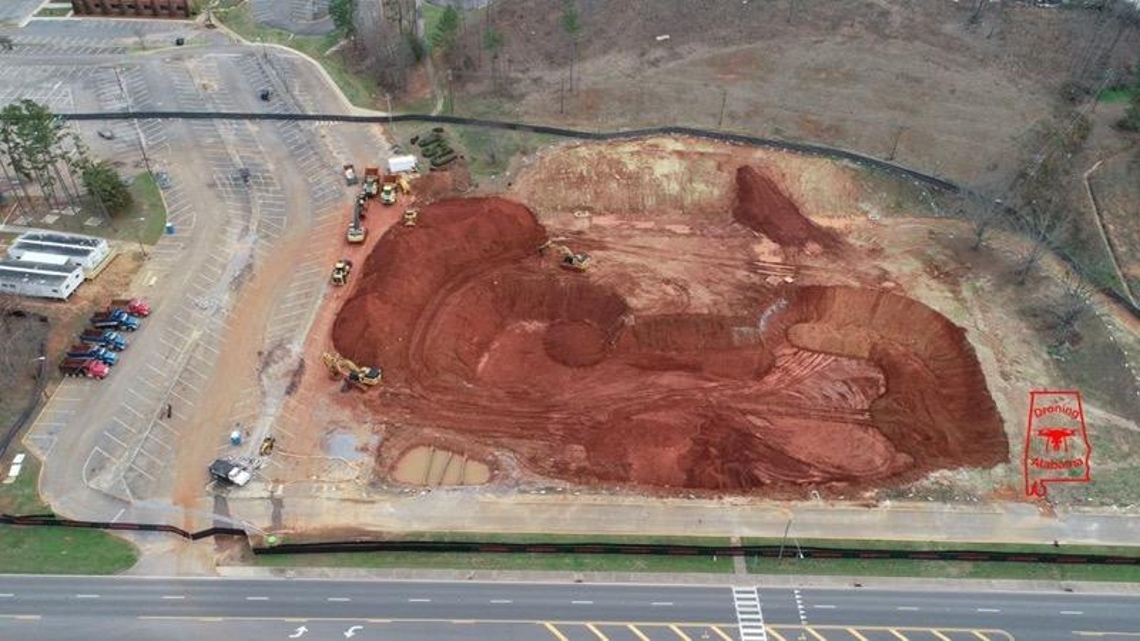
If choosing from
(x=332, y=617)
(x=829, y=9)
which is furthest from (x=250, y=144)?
(x=829, y=9)

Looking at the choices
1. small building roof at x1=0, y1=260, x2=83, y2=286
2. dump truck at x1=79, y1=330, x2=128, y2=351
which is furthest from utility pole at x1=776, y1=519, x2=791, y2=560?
small building roof at x1=0, y1=260, x2=83, y2=286

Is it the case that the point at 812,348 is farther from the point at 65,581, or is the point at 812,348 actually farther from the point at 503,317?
the point at 65,581

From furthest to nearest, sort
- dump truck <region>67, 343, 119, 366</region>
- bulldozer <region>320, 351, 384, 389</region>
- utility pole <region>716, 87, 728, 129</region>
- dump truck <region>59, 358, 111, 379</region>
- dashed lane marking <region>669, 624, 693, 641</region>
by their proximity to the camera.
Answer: utility pole <region>716, 87, 728, 129</region> → dump truck <region>67, 343, 119, 366</region> → bulldozer <region>320, 351, 384, 389</region> → dump truck <region>59, 358, 111, 379</region> → dashed lane marking <region>669, 624, 693, 641</region>

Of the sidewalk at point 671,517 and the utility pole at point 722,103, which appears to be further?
the utility pole at point 722,103

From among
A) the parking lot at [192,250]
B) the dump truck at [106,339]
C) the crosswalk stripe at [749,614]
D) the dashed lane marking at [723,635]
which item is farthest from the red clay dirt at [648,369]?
the dump truck at [106,339]

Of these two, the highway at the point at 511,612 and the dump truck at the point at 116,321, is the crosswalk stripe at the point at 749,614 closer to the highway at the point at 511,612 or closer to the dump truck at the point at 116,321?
the highway at the point at 511,612

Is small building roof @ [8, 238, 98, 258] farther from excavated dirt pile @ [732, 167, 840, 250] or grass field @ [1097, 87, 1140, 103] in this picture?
grass field @ [1097, 87, 1140, 103]
